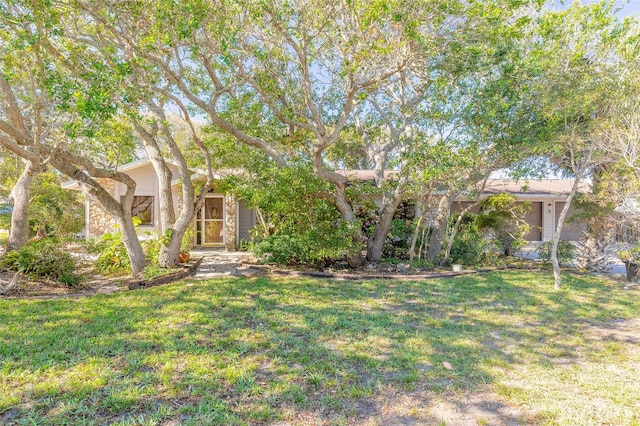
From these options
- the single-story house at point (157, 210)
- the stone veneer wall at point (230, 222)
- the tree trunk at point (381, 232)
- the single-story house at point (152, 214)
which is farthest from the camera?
the single-story house at point (152, 214)

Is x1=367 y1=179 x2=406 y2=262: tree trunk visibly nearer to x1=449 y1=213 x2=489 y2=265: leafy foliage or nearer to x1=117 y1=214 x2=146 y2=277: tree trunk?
x1=449 y1=213 x2=489 y2=265: leafy foliage

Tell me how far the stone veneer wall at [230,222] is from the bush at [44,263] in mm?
6533

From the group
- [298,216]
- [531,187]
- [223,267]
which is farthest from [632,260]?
[223,267]

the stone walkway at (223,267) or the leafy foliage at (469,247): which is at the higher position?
the leafy foliage at (469,247)

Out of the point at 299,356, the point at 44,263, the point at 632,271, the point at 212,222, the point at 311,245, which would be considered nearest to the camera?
the point at 299,356

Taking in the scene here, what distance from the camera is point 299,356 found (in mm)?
4246

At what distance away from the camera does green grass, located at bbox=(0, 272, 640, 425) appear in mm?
3170

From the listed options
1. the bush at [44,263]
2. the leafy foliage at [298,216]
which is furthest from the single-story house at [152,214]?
the bush at [44,263]

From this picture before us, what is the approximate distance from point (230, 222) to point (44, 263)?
708cm

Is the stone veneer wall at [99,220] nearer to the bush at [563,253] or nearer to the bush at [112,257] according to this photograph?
the bush at [112,257]

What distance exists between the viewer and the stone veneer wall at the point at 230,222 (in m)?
14.5

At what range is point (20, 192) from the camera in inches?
419

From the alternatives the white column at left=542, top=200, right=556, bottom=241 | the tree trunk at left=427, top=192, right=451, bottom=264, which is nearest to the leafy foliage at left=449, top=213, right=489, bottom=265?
the tree trunk at left=427, top=192, right=451, bottom=264

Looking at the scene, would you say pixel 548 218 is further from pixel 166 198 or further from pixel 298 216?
pixel 166 198
